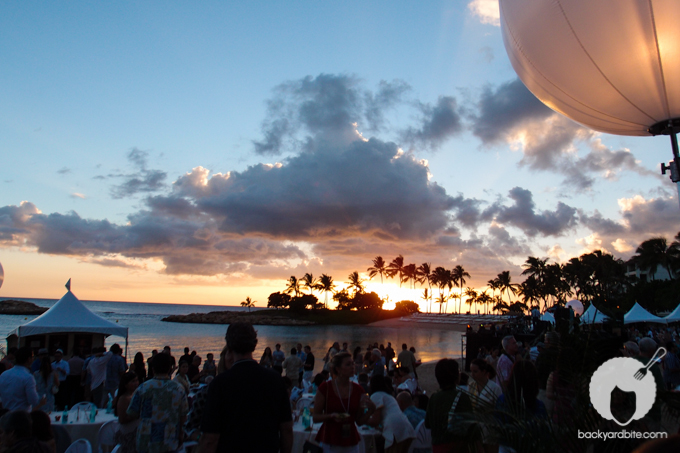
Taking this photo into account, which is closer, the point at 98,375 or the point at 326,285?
the point at 98,375

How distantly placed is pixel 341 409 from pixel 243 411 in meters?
1.24

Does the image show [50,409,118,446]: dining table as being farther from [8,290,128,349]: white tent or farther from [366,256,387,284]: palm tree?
[366,256,387,284]: palm tree

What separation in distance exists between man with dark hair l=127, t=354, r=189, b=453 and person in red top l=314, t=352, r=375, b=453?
3.89ft

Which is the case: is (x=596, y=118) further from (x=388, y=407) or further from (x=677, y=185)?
(x=388, y=407)

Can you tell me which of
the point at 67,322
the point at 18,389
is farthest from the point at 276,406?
the point at 67,322

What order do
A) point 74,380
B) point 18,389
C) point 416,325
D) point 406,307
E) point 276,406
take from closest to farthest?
point 276,406, point 18,389, point 74,380, point 416,325, point 406,307

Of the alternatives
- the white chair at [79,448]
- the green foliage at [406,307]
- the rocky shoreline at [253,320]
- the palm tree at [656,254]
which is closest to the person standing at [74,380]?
the white chair at [79,448]

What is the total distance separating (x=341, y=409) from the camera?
3510mm

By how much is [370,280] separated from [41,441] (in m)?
99.8

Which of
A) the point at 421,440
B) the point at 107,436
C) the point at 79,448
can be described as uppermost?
the point at 421,440

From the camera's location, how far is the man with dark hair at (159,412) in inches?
133

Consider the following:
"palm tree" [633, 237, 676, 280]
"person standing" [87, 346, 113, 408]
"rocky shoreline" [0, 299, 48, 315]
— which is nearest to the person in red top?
"person standing" [87, 346, 113, 408]

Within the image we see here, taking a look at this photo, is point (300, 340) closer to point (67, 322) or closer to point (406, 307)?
point (67, 322)

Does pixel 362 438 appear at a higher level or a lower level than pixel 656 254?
lower
